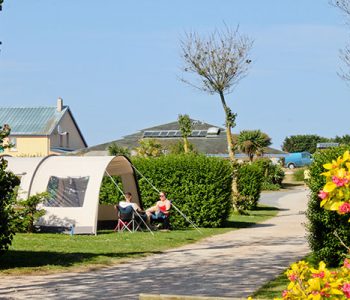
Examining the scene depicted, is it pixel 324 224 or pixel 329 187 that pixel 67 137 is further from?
pixel 329 187

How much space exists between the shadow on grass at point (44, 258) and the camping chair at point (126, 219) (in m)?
5.74

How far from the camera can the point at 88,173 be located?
22.6m

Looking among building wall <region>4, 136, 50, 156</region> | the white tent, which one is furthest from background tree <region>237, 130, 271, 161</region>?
the white tent

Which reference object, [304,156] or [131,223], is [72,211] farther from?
[304,156]

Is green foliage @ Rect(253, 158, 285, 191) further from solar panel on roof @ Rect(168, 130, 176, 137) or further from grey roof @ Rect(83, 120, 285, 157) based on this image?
solar panel on roof @ Rect(168, 130, 176, 137)

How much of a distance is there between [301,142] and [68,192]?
97.0 m

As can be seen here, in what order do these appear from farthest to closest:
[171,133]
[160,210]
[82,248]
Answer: [171,133] → [160,210] → [82,248]

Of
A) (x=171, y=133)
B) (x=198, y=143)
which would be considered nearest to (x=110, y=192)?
(x=198, y=143)

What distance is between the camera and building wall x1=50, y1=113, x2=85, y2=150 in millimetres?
81269

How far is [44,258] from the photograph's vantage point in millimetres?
15203

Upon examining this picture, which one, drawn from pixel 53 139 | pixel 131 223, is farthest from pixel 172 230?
pixel 53 139

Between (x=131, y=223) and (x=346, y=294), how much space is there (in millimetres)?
19028

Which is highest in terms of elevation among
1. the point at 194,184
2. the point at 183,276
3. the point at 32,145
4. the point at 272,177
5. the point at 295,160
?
the point at 32,145

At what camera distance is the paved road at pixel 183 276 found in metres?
11.2
